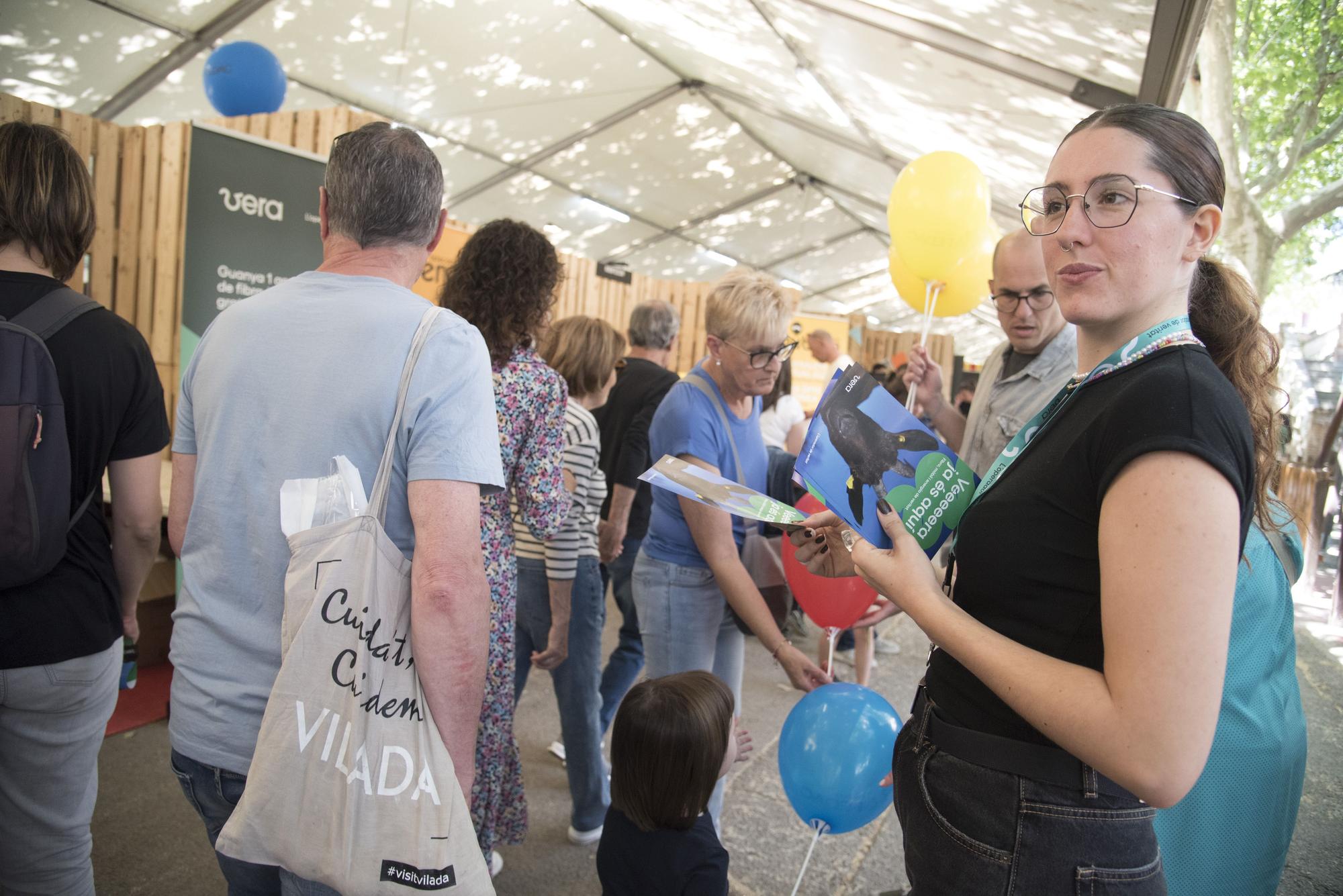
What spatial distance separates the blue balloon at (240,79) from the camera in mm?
5371

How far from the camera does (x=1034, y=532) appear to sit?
2.99 ft

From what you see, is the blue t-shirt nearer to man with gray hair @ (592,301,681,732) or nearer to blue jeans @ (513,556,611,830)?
blue jeans @ (513,556,611,830)

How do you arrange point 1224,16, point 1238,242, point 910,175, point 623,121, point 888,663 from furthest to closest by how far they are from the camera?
point 623,121, point 888,663, point 910,175, point 1224,16, point 1238,242

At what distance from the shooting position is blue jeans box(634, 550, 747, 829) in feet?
7.23

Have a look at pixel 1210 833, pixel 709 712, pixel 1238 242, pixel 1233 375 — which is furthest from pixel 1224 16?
pixel 709 712

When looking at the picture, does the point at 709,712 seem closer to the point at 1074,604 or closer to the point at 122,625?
the point at 1074,604

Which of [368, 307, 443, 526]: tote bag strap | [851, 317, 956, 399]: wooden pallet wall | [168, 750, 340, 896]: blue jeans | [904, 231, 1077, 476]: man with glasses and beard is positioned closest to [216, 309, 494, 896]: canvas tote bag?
[368, 307, 443, 526]: tote bag strap

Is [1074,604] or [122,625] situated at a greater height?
[1074,604]

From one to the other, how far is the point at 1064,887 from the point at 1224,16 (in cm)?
262

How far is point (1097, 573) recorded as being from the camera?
870 millimetres

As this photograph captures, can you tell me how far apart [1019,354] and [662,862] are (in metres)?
1.72

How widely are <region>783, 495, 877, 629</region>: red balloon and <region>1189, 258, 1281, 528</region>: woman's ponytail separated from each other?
1.19 metres

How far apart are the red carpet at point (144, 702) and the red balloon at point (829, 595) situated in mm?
2600

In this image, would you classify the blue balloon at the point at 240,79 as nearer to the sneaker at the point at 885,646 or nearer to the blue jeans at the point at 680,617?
the blue jeans at the point at 680,617
